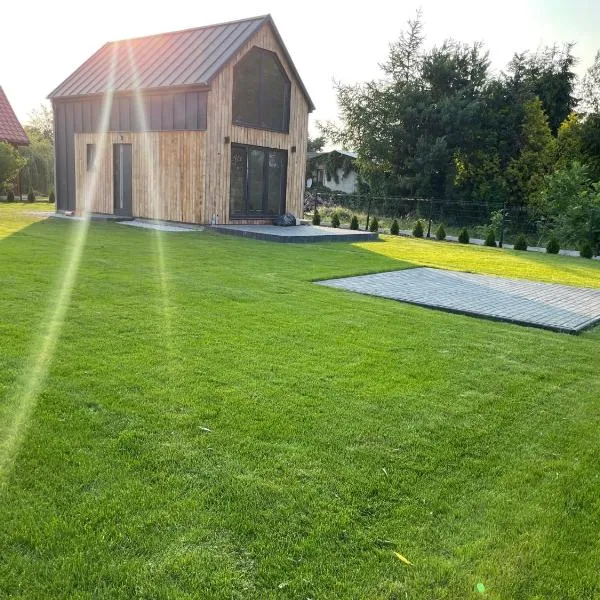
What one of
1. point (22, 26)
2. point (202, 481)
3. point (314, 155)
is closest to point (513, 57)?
point (314, 155)

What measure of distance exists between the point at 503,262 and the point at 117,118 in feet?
40.2

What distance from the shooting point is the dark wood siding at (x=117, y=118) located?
15852 millimetres

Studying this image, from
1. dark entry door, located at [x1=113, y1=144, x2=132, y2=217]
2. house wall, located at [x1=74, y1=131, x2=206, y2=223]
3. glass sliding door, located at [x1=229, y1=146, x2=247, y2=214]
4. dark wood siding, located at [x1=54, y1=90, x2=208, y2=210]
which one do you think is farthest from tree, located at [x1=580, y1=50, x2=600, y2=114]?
dark entry door, located at [x1=113, y1=144, x2=132, y2=217]

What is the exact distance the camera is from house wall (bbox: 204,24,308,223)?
15.7 metres

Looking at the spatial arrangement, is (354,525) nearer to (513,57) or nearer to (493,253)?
(493,253)

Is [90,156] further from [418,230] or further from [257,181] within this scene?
[418,230]

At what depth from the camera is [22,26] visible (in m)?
14.7

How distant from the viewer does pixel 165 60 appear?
17219 mm

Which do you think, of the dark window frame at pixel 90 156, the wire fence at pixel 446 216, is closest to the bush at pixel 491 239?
the wire fence at pixel 446 216

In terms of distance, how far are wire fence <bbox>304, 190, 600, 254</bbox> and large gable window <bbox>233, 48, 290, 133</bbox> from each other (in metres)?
5.08

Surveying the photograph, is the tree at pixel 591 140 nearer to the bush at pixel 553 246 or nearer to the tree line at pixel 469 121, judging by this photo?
the tree line at pixel 469 121

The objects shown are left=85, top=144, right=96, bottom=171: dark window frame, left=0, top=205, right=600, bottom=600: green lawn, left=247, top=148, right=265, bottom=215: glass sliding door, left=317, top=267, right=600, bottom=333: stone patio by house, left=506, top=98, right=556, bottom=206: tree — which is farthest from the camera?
left=506, top=98, right=556, bottom=206: tree

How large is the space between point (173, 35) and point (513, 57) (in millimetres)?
19536

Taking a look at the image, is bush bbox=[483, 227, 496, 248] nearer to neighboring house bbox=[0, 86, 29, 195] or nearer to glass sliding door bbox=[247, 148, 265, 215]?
glass sliding door bbox=[247, 148, 265, 215]
